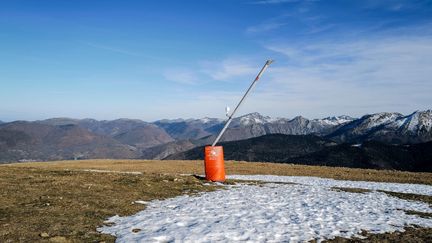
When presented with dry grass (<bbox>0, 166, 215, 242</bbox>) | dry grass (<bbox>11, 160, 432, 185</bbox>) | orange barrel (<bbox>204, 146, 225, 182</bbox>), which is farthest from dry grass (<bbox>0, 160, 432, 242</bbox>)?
dry grass (<bbox>11, 160, 432, 185</bbox>)

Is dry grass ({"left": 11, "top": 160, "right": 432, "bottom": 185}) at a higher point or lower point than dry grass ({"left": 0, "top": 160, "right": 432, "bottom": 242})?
lower

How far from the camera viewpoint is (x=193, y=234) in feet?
38.8

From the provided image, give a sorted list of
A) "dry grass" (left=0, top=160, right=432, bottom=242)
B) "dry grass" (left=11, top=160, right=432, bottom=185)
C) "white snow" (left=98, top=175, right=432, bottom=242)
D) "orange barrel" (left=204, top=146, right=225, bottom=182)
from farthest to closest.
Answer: "dry grass" (left=11, top=160, right=432, bottom=185)
"orange barrel" (left=204, top=146, right=225, bottom=182)
"dry grass" (left=0, top=160, right=432, bottom=242)
"white snow" (left=98, top=175, right=432, bottom=242)

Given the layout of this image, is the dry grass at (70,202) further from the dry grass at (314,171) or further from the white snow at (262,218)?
the dry grass at (314,171)

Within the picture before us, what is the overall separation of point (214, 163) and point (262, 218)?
37.7 ft

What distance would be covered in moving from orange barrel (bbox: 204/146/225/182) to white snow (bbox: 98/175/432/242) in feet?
16.0

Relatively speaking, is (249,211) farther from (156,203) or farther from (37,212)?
(37,212)

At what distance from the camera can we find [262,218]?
14.1 meters

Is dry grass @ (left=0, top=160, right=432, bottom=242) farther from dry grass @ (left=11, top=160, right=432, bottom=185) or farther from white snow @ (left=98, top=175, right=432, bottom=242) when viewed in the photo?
dry grass @ (left=11, top=160, right=432, bottom=185)

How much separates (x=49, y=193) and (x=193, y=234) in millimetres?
9970

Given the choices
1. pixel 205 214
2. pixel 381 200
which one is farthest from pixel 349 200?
pixel 205 214

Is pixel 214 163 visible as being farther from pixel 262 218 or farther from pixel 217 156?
pixel 262 218

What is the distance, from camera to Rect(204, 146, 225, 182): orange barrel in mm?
24766

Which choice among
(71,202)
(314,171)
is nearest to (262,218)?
(71,202)
